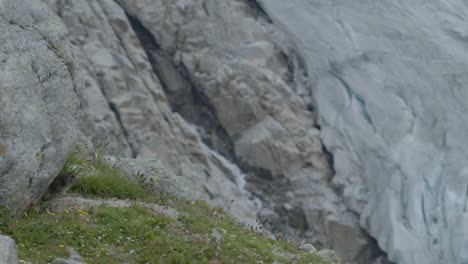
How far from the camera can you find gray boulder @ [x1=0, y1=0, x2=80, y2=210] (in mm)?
6953

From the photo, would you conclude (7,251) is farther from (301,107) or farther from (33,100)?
(301,107)

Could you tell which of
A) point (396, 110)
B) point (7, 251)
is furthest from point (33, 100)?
point (396, 110)

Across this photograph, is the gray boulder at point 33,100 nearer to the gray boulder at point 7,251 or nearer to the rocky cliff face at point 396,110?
the gray boulder at point 7,251

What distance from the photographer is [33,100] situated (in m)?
7.38

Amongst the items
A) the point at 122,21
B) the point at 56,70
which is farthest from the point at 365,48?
the point at 56,70

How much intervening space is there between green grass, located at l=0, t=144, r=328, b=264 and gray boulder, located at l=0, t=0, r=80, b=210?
18.6 inches

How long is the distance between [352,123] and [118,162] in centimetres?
1723

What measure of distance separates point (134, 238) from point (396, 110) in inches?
824

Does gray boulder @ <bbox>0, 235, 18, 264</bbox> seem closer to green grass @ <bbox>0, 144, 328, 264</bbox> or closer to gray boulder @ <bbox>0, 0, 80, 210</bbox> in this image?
green grass @ <bbox>0, 144, 328, 264</bbox>

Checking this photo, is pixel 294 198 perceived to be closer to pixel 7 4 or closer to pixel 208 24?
pixel 208 24

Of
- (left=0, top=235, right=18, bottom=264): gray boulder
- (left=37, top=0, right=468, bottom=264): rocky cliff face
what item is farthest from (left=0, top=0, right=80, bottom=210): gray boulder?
(left=37, top=0, right=468, bottom=264): rocky cliff face

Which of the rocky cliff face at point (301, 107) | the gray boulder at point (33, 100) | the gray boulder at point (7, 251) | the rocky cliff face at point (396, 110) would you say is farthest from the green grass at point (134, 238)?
the rocky cliff face at point (396, 110)

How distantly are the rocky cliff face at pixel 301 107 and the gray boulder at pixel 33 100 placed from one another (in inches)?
637

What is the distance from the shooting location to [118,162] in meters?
11.3
